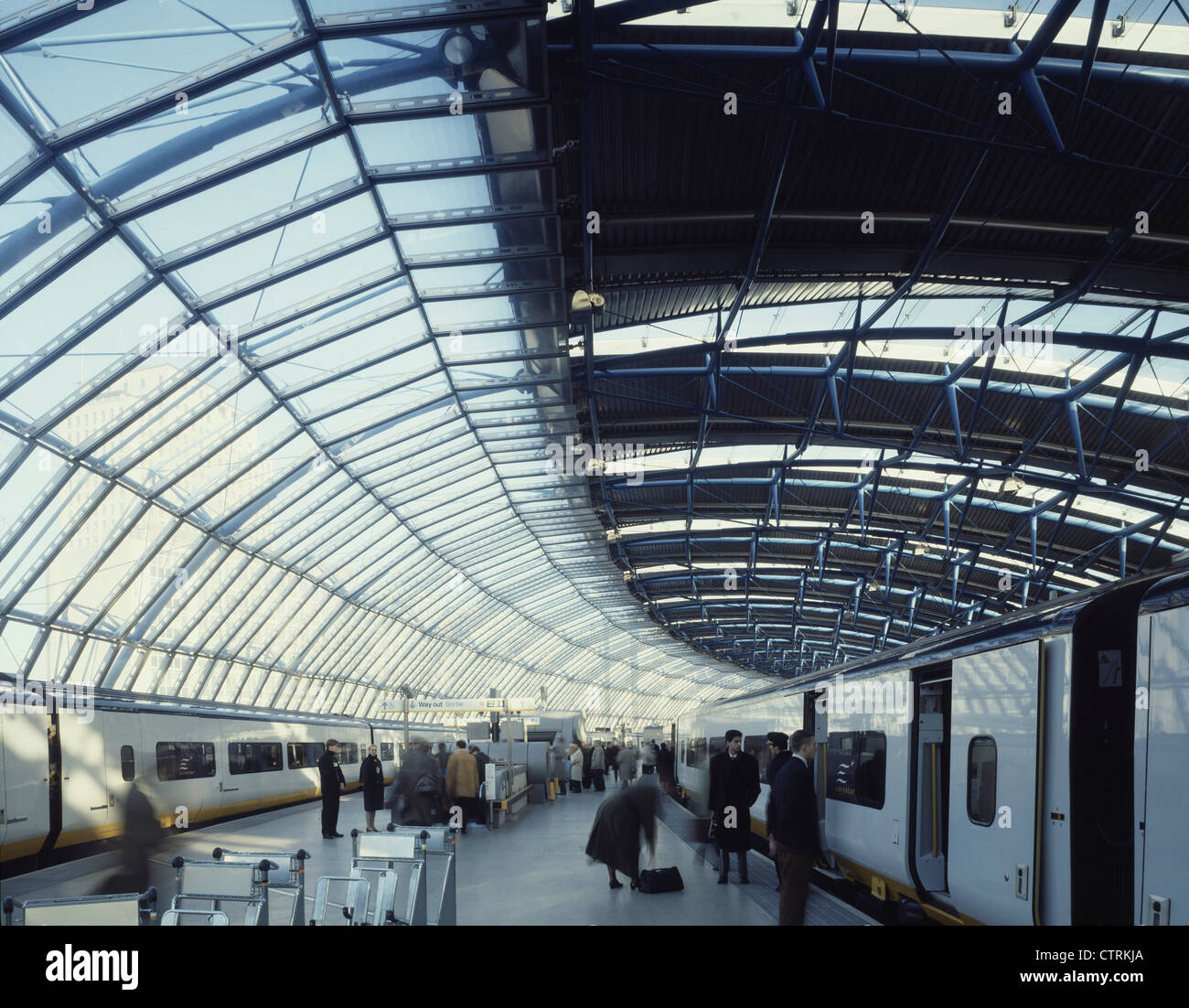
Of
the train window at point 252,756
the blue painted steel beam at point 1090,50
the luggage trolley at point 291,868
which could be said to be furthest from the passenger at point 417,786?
the blue painted steel beam at point 1090,50

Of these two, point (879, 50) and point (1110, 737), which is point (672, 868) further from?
point (879, 50)

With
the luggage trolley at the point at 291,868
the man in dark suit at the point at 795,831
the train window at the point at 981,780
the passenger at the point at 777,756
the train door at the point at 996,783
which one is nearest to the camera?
the luggage trolley at the point at 291,868

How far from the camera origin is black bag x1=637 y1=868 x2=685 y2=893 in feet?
41.9

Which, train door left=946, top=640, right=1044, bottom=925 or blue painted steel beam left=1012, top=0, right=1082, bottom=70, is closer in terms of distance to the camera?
train door left=946, top=640, right=1044, bottom=925

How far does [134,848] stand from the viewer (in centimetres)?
917

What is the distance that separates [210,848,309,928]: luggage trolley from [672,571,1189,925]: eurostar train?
18.5ft

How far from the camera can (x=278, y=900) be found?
866 centimetres

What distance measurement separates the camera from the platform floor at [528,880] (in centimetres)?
1108

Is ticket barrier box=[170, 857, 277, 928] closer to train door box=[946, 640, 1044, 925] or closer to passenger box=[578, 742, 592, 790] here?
train door box=[946, 640, 1044, 925]

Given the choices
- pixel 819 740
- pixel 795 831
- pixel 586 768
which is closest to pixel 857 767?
pixel 819 740

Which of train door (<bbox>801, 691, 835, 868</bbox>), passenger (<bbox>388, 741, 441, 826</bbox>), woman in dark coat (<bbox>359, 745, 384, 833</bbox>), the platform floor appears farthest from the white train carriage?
train door (<bbox>801, 691, 835, 868</bbox>)

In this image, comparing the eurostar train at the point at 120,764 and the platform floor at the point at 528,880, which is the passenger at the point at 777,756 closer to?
the platform floor at the point at 528,880

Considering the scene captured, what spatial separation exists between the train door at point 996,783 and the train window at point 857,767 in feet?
8.82

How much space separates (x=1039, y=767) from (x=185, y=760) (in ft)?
57.6
